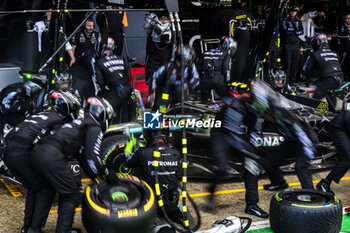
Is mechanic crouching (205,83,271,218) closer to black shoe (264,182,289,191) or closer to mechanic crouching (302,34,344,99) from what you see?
black shoe (264,182,289,191)

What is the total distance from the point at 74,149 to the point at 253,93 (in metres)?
2.27

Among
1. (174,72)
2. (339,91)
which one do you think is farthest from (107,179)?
(339,91)

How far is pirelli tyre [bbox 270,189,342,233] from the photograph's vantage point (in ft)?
19.2

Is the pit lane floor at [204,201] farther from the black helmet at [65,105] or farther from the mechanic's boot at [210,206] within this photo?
the black helmet at [65,105]

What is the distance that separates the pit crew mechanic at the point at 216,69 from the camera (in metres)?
10.2

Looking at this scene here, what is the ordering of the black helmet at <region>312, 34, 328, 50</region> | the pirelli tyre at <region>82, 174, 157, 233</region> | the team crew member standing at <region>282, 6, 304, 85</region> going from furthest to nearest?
the team crew member standing at <region>282, 6, 304, 85</region>
the black helmet at <region>312, 34, 328, 50</region>
the pirelli tyre at <region>82, 174, 157, 233</region>

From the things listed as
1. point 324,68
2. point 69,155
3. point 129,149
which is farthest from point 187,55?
point 324,68

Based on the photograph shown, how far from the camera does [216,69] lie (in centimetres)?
1022

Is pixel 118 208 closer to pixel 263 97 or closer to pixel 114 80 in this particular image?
pixel 263 97

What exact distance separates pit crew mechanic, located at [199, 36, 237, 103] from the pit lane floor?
2.64m

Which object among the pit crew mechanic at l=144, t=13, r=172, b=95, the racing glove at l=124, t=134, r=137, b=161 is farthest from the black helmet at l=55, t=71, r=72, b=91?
the pit crew mechanic at l=144, t=13, r=172, b=95

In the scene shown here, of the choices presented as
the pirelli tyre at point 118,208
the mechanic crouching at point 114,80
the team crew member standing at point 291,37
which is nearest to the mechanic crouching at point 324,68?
the team crew member standing at point 291,37

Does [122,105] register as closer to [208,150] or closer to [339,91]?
[208,150]

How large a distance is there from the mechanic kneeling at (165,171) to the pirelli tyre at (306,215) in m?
1.26
